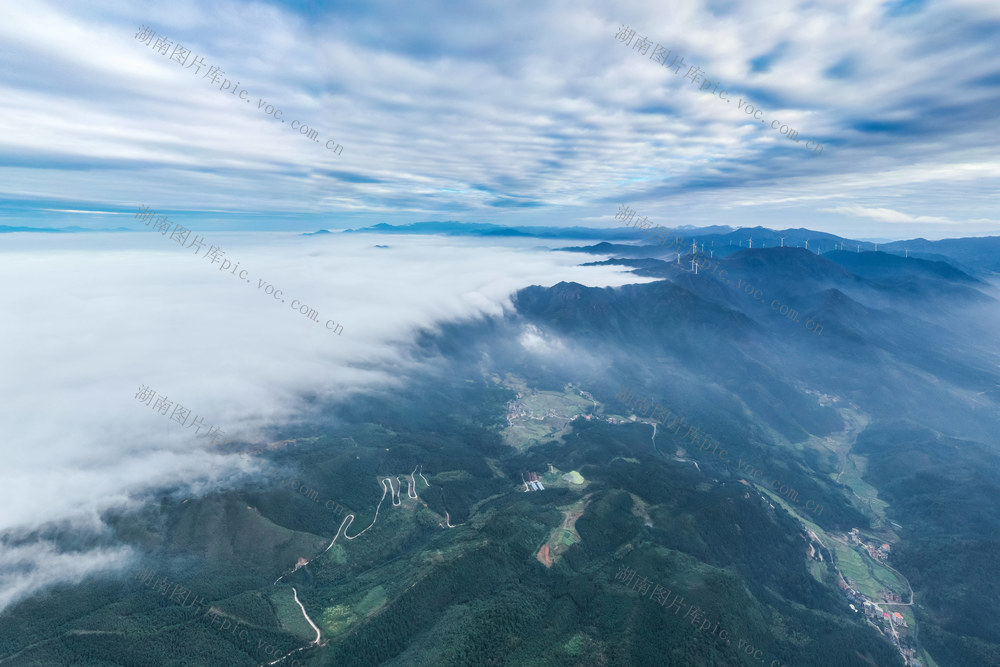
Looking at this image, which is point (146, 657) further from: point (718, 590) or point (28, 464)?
point (718, 590)

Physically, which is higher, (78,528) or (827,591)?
(78,528)

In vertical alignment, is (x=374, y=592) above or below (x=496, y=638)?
below

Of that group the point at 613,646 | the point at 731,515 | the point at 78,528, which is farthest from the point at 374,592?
the point at 731,515

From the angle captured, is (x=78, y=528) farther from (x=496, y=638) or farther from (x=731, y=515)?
(x=731, y=515)

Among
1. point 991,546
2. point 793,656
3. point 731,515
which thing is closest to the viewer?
point 793,656

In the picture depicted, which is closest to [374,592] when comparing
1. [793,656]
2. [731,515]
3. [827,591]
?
[793,656]

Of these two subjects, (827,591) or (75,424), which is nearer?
(827,591)

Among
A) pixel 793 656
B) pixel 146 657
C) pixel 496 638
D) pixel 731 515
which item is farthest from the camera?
pixel 731 515

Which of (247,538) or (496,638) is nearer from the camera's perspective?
(496,638)

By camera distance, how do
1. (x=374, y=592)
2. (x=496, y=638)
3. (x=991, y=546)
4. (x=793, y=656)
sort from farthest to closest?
1. (x=991, y=546)
2. (x=374, y=592)
3. (x=793, y=656)
4. (x=496, y=638)
